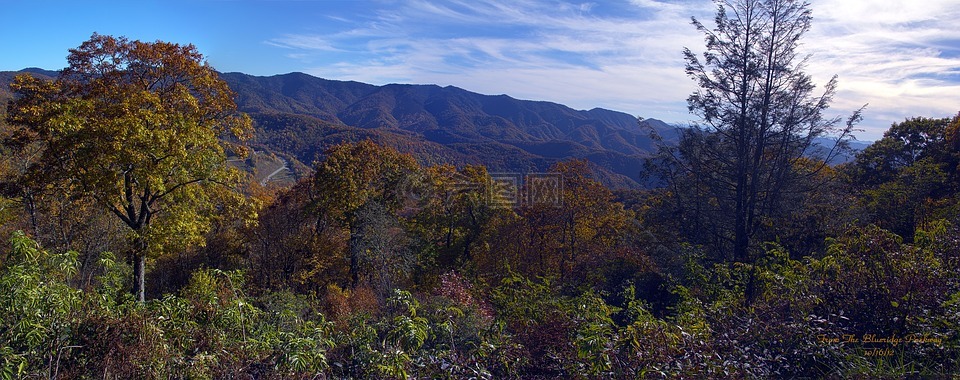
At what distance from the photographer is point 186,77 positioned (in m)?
10.8

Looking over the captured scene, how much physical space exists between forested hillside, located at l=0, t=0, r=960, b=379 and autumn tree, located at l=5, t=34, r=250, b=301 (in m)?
0.05

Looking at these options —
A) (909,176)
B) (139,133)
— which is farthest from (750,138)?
(139,133)

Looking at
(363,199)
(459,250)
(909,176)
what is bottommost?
(459,250)

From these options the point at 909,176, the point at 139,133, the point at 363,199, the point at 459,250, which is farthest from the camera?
the point at 459,250

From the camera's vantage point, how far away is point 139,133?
9.02 metres

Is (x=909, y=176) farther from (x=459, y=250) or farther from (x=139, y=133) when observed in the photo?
(x=139, y=133)

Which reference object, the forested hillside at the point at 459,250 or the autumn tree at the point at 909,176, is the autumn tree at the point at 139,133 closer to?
the forested hillside at the point at 459,250

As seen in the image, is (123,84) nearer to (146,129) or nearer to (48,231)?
(146,129)

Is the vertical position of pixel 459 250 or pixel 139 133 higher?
pixel 139 133

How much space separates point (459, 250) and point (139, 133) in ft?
40.1

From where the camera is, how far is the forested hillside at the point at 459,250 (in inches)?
156

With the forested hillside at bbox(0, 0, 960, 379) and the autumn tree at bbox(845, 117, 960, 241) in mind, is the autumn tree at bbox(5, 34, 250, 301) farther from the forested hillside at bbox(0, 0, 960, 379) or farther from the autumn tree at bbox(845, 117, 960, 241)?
the autumn tree at bbox(845, 117, 960, 241)

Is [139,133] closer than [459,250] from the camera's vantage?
Yes

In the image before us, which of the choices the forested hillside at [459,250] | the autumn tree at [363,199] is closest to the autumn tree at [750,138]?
the forested hillside at [459,250]
